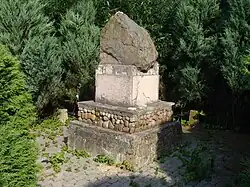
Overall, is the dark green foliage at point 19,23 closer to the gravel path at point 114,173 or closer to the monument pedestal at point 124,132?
the monument pedestal at point 124,132

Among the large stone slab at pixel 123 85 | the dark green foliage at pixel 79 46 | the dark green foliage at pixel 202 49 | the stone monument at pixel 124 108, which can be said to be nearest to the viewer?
the stone monument at pixel 124 108

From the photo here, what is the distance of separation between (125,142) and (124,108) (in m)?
0.68

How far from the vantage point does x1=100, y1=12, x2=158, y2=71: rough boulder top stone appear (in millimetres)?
5777

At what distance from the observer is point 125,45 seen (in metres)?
5.84

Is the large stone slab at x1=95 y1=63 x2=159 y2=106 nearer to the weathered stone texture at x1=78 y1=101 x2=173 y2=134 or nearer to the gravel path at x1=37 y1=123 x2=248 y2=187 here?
the weathered stone texture at x1=78 y1=101 x2=173 y2=134

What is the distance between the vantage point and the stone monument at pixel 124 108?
5.45m

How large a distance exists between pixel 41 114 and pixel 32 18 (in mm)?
2557

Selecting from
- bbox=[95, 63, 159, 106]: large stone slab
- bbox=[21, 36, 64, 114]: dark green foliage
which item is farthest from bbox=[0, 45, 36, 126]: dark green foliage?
bbox=[21, 36, 64, 114]: dark green foliage

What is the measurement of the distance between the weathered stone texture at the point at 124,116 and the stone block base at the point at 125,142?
0.12 metres

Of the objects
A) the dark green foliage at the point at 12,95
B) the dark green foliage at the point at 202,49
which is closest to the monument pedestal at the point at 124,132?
the dark green foliage at the point at 202,49

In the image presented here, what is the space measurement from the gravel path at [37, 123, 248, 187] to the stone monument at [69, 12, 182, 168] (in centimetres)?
26

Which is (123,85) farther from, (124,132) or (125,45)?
(124,132)

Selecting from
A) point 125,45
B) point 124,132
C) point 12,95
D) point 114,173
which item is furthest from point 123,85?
point 12,95

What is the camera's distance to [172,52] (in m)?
8.83
